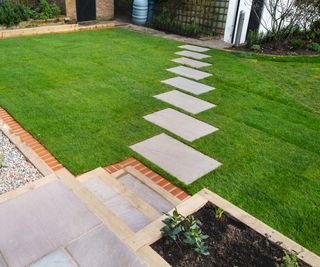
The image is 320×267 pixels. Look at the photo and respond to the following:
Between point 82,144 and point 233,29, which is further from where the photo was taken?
point 233,29

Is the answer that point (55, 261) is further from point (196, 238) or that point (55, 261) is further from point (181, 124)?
point (181, 124)

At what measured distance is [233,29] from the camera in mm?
9922

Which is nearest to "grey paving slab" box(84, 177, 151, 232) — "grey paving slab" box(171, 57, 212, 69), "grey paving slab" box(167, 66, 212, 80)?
"grey paving slab" box(167, 66, 212, 80)

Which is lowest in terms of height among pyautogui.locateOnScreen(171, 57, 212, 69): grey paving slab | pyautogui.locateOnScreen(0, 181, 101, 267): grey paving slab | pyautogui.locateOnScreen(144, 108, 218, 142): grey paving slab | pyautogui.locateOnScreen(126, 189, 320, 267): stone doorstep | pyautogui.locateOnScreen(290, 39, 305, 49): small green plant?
pyautogui.locateOnScreen(144, 108, 218, 142): grey paving slab

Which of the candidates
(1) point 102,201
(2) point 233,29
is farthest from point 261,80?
(1) point 102,201

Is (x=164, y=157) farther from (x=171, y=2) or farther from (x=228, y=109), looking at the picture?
(x=171, y=2)

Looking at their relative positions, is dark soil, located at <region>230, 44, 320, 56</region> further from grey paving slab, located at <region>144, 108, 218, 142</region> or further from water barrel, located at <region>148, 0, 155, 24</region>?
grey paving slab, located at <region>144, 108, 218, 142</region>

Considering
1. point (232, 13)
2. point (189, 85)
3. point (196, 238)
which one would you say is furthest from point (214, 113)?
point (232, 13)

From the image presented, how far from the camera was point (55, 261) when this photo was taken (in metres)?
2.17

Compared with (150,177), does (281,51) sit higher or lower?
higher

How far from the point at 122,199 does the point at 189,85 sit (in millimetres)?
3570

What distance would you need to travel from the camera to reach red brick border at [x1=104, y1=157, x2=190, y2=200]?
10.5 feet

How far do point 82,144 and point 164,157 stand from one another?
42.7 inches

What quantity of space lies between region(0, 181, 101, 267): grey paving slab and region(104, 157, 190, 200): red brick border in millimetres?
756
